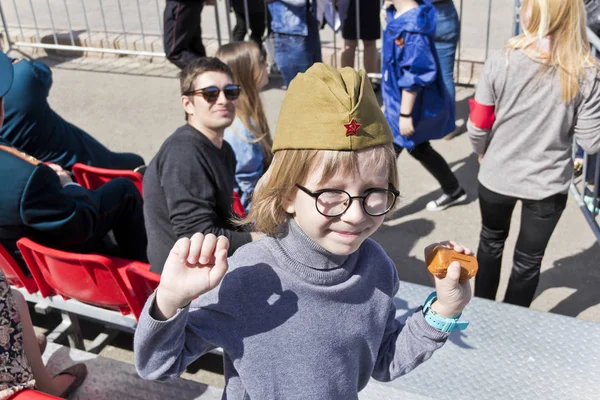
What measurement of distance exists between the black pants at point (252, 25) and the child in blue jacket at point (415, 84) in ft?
9.21

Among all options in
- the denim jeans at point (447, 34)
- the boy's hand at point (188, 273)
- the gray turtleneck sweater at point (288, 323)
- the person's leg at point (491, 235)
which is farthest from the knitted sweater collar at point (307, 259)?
the denim jeans at point (447, 34)

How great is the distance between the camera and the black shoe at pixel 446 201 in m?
A: 4.72

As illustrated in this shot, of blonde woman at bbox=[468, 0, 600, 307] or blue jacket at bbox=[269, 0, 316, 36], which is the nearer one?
blonde woman at bbox=[468, 0, 600, 307]

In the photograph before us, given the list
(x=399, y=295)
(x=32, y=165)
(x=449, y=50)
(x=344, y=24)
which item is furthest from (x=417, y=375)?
(x=344, y=24)

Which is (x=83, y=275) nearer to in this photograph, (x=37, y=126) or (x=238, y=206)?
(x=238, y=206)

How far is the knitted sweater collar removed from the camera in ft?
4.97

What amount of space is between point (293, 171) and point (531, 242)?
2033 millimetres

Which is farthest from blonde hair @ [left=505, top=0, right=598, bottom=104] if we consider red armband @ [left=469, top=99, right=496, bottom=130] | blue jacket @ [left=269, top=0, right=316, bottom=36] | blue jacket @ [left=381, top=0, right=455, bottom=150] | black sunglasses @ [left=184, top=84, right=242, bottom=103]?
blue jacket @ [left=269, top=0, right=316, bottom=36]

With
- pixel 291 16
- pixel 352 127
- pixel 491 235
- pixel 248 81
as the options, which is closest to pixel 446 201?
pixel 491 235

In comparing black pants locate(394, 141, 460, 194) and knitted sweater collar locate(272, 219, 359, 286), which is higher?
knitted sweater collar locate(272, 219, 359, 286)

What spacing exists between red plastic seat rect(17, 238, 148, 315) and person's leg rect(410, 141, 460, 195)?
2.32 metres

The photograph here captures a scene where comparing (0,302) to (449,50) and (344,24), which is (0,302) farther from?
(344,24)

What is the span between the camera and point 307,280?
5.00ft

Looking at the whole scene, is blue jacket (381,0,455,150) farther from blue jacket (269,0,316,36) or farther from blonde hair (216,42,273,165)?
blue jacket (269,0,316,36)
